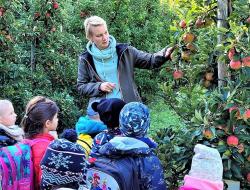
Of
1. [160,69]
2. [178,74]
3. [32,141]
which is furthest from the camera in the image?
[160,69]

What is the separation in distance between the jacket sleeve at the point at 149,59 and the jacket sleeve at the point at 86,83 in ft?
1.28

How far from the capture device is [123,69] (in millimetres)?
3900

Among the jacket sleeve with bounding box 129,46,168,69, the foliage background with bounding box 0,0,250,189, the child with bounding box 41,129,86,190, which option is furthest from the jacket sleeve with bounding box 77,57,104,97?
the child with bounding box 41,129,86,190

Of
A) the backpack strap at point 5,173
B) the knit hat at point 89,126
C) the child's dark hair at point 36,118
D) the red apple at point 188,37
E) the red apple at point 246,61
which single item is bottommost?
the backpack strap at point 5,173

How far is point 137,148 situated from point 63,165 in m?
0.50

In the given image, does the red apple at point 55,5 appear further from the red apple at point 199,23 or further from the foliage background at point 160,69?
the red apple at point 199,23

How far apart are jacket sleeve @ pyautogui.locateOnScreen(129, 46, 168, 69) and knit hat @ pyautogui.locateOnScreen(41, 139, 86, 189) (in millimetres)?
1603

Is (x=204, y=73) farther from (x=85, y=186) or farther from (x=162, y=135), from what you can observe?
(x=85, y=186)

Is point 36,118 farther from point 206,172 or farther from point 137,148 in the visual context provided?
point 206,172

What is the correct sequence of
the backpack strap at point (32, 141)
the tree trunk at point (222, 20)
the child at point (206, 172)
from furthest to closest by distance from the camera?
the tree trunk at point (222, 20)
the backpack strap at point (32, 141)
the child at point (206, 172)

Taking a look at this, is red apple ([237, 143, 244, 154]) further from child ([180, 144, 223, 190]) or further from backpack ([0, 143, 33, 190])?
backpack ([0, 143, 33, 190])

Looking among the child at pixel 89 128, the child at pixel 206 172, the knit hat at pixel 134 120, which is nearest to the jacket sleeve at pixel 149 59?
the child at pixel 89 128

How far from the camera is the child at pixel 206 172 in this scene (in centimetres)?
236

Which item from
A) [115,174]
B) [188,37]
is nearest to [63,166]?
[115,174]
